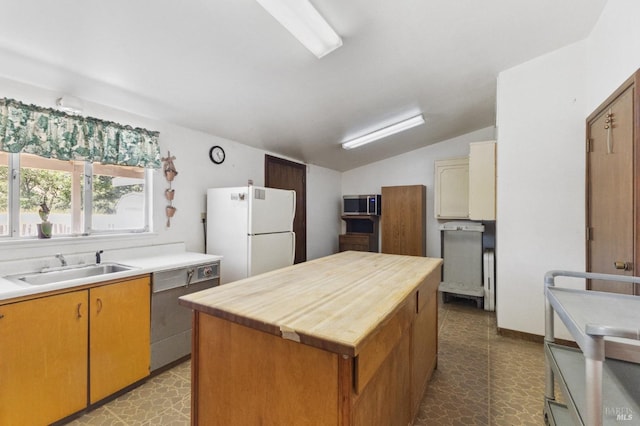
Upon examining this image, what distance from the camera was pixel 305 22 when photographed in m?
1.72

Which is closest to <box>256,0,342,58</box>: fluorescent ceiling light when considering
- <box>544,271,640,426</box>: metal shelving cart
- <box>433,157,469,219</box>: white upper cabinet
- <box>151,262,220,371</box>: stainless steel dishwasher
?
<box>544,271,640,426</box>: metal shelving cart

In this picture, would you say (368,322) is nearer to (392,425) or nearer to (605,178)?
(392,425)

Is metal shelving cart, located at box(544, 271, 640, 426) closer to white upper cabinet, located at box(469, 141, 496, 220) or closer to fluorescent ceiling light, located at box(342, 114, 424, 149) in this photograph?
white upper cabinet, located at box(469, 141, 496, 220)

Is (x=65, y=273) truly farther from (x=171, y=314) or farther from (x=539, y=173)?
(x=539, y=173)

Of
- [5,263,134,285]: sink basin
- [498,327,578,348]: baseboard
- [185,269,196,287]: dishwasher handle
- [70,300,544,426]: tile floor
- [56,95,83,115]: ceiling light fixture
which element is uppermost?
[56,95,83,115]: ceiling light fixture

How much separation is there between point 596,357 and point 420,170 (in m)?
5.12

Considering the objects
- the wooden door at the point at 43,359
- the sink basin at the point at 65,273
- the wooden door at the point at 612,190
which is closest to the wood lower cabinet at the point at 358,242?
the wooden door at the point at 612,190

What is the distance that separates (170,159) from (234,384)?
2.50m

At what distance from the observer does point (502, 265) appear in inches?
124

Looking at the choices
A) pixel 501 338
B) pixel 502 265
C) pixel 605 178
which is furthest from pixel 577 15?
pixel 501 338

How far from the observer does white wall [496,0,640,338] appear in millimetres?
2785

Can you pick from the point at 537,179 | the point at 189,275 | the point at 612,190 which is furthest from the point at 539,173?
the point at 189,275

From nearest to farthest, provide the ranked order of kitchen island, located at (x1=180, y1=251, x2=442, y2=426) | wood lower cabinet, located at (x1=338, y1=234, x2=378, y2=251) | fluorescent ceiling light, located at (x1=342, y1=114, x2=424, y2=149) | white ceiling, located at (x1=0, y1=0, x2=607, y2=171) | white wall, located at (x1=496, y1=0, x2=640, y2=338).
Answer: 1. kitchen island, located at (x1=180, y1=251, x2=442, y2=426)
2. white ceiling, located at (x1=0, y1=0, x2=607, y2=171)
3. white wall, located at (x1=496, y1=0, x2=640, y2=338)
4. fluorescent ceiling light, located at (x1=342, y1=114, x2=424, y2=149)
5. wood lower cabinet, located at (x1=338, y1=234, x2=378, y2=251)

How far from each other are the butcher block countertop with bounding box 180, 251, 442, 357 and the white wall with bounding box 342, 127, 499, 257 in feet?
12.4
